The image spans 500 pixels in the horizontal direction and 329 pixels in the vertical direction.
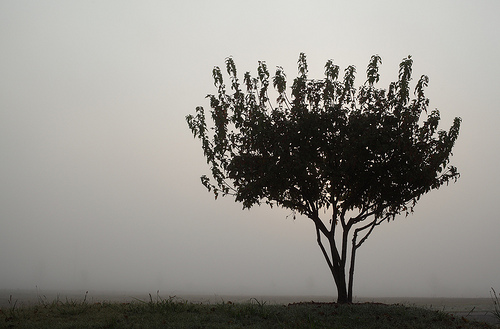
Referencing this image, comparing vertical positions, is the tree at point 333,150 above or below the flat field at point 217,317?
above

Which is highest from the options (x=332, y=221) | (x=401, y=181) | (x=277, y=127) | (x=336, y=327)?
(x=277, y=127)

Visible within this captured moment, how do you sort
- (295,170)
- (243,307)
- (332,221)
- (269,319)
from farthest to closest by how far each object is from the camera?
(332,221), (295,170), (243,307), (269,319)

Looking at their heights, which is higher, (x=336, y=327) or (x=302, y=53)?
(x=302, y=53)

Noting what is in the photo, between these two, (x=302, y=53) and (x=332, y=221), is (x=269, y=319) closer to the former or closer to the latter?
(x=332, y=221)

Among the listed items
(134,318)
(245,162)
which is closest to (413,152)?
(245,162)

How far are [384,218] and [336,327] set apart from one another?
32.8ft

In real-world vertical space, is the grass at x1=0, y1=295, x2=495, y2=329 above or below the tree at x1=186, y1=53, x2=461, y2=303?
below

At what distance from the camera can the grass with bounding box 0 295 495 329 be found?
13734mm

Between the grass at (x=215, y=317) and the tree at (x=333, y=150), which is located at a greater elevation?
the tree at (x=333, y=150)

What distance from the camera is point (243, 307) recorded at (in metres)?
16.1

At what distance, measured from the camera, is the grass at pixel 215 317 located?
45.1 ft

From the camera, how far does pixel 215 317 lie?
47.8 feet

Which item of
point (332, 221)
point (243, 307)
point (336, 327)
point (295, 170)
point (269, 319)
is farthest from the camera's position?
point (332, 221)

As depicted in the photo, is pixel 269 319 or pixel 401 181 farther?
pixel 401 181
